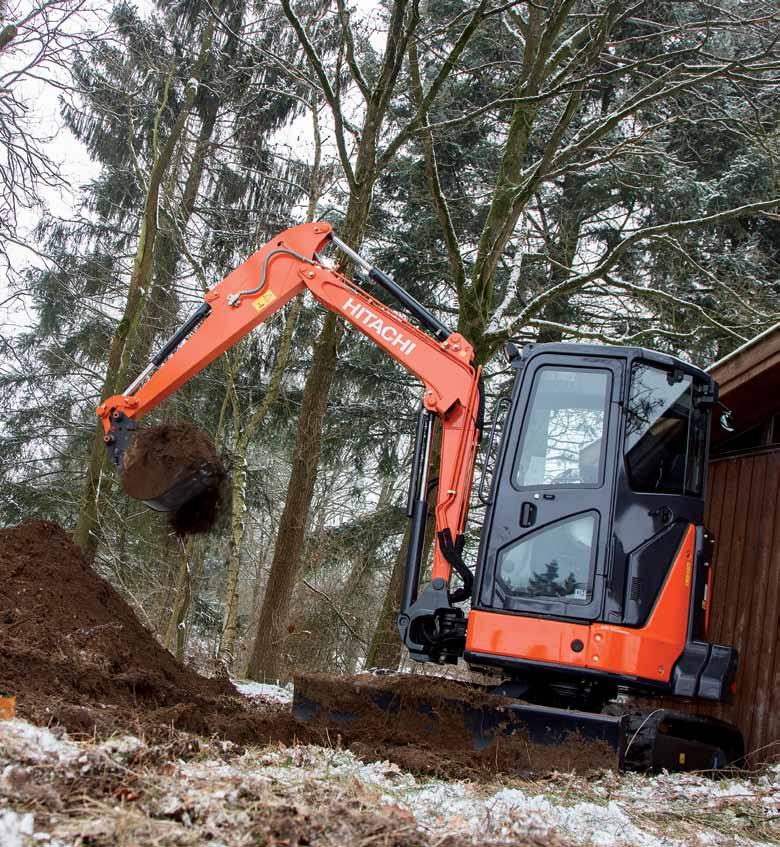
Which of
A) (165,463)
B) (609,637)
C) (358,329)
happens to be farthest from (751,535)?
(165,463)

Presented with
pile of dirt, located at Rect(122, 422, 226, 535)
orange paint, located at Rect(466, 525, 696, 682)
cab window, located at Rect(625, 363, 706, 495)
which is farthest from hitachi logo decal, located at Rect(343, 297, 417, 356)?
orange paint, located at Rect(466, 525, 696, 682)

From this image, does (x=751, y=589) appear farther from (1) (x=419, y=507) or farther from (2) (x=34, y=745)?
(2) (x=34, y=745)

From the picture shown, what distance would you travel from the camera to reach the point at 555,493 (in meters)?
5.54

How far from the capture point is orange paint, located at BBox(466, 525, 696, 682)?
5.20 m

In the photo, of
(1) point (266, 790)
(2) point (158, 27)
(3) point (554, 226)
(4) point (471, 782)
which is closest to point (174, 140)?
(2) point (158, 27)

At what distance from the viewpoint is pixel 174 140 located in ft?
42.4

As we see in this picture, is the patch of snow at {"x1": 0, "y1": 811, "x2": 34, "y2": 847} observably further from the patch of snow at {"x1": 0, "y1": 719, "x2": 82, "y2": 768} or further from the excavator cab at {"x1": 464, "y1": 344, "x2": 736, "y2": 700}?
the excavator cab at {"x1": 464, "y1": 344, "x2": 736, "y2": 700}

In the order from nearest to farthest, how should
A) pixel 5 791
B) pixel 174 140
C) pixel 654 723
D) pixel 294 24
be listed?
pixel 5 791 < pixel 654 723 < pixel 294 24 < pixel 174 140

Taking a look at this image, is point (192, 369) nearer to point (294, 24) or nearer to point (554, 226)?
point (294, 24)

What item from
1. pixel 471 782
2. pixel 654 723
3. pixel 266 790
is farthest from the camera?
pixel 654 723

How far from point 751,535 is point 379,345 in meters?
3.14

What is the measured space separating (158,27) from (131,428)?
10209mm

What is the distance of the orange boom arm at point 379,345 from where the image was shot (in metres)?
6.09

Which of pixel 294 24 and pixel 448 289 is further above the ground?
pixel 294 24
